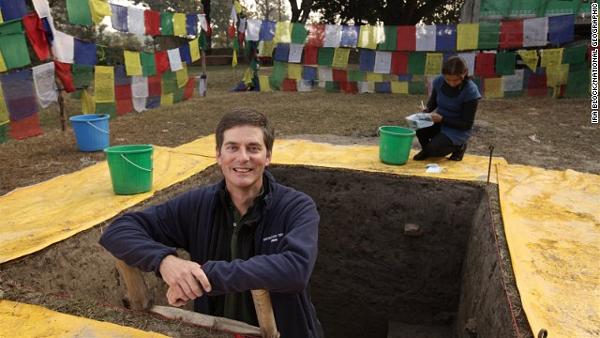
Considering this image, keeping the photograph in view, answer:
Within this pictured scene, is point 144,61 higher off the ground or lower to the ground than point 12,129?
higher

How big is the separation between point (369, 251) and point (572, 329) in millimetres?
2775

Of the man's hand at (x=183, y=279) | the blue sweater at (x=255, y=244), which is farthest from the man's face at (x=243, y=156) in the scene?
the man's hand at (x=183, y=279)

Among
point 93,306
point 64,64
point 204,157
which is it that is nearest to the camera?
point 93,306

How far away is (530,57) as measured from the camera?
393 inches

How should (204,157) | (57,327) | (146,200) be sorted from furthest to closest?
(204,157)
(146,200)
(57,327)

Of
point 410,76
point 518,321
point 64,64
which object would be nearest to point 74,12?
point 64,64

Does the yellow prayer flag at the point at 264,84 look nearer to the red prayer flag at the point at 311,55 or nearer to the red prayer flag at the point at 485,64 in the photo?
the red prayer flag at the point at 311,55

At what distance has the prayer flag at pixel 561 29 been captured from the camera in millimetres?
9594

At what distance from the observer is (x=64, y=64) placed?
6395mm

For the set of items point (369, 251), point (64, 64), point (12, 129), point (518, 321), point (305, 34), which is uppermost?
point (305, 34)

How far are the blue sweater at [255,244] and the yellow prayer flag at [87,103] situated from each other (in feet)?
19.0

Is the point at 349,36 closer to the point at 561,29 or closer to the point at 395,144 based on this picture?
the point at 561,29

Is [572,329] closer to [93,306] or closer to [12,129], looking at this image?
[93,306]

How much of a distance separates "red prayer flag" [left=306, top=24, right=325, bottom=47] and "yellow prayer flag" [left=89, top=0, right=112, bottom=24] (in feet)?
18.3
